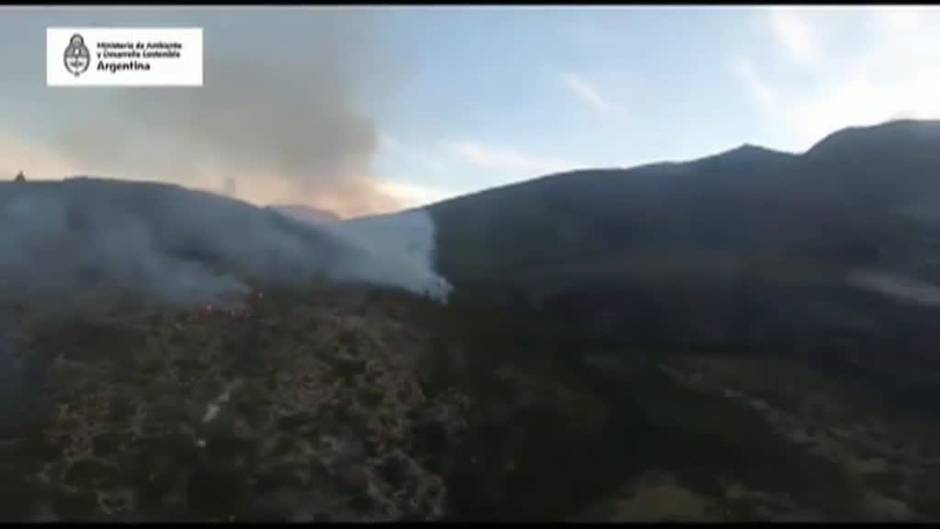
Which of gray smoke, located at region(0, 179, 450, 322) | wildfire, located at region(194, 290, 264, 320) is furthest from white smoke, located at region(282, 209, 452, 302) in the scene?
wildfire, located at region(194, 290, 264, 320)

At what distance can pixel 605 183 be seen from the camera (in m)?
86.2

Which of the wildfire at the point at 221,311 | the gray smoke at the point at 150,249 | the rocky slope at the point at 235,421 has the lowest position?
the rocky slope at the point at 235,421

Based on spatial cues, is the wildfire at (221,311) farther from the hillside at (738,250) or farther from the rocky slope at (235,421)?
the hillside at (738,250)

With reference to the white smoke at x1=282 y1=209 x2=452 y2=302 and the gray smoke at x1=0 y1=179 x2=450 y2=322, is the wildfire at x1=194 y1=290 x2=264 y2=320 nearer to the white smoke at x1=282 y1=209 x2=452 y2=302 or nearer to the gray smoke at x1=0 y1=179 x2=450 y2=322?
the gray smoke at x1=0 y1=179 x2=450 y2=322

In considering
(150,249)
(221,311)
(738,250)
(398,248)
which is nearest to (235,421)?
(221,311)

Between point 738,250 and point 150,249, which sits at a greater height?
point 738,250

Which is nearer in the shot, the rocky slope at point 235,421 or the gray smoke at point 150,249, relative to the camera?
the rocky slope at point 235,421

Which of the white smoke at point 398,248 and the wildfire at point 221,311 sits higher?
the white smoke at point 398,248

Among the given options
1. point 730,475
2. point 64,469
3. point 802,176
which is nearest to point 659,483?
point 730,475

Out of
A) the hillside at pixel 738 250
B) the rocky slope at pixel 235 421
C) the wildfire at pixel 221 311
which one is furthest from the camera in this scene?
the hillside at pixel 738 250

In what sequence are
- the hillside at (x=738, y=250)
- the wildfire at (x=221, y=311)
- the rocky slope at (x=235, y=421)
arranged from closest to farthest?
the rocky slope at (x=235, y=421)
the wildfire at (x=221, y=311)
the hillside at (x=738, y=250)

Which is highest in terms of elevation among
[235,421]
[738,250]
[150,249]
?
[738,250]

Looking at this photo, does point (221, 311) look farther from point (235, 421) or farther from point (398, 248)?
point (398, 248)

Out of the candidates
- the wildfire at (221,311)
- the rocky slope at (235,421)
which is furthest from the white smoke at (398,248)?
the wildfire at (221,311)
